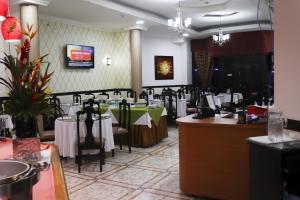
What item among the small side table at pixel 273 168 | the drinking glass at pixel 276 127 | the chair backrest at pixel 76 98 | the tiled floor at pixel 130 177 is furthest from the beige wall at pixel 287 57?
the chair backrest at pixel 76 98

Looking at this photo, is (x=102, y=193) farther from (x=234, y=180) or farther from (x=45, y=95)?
(x=45, y=95)

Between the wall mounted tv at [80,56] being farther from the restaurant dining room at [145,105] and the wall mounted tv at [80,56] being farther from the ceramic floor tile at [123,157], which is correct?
the ceramic floor tile at [123,157]

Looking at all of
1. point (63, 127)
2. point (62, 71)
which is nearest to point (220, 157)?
point (63, 127)

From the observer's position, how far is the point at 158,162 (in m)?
5.06

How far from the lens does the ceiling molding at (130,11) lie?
711cm

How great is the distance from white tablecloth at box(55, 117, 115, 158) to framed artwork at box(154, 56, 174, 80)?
671cm

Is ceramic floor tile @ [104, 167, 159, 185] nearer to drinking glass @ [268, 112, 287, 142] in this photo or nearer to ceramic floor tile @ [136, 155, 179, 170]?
ceramic floor tile @ [136, 155, 179, 170]

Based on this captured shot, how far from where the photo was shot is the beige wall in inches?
107

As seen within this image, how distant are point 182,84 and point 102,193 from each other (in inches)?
375

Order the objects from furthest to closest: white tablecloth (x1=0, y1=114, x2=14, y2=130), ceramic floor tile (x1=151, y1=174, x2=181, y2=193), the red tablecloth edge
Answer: ceramic floor tile (x1=151, y1=174, x2=181, y2=193)
white tablecloth (x1=0, y1=114, x2=14, y2=130)
the red tablecloth edge

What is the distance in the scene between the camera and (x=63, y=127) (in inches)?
197

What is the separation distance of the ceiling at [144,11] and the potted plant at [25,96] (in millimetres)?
5488

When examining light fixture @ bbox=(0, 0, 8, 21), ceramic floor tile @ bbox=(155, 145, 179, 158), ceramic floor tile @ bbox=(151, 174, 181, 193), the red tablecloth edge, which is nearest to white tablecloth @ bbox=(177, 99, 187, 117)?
ceramic floor tile @ bbox=(155, 145, 179, 158)

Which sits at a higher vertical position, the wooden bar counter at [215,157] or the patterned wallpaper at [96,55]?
the patterned wallpaper at [96,55]
